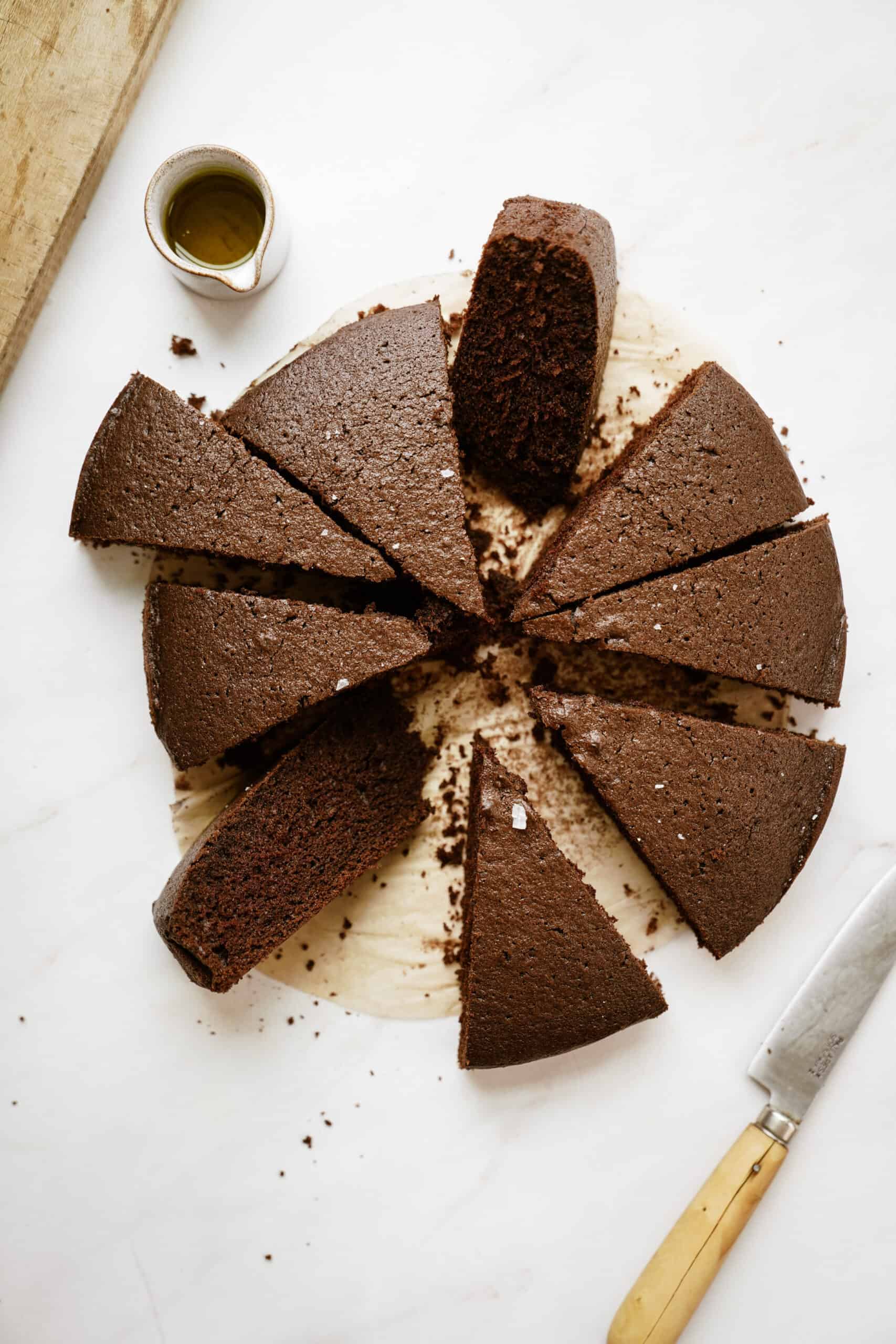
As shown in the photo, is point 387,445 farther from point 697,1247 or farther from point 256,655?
point 697,1247

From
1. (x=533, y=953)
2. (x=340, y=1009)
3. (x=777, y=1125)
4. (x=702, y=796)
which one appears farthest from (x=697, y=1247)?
(x=702, y=796)

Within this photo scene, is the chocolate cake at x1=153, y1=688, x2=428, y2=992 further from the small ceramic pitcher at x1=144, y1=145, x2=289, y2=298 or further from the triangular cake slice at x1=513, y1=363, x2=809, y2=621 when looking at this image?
the small ceramic pitcher at x1=144, y1=145, x2=289, y2=298

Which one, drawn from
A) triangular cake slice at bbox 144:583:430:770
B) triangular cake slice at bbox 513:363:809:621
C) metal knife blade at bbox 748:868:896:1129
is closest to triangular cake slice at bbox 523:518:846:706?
triangular cake slice at bbox 513:363:809:621

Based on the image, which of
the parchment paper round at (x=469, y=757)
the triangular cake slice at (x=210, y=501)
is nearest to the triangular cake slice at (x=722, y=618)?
the parchment paper round at (x=469, y=757)

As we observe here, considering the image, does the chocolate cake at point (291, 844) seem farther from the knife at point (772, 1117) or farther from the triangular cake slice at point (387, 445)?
the knife at point (772, 1117)

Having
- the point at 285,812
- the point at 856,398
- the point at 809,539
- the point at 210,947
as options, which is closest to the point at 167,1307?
the point at 210,947

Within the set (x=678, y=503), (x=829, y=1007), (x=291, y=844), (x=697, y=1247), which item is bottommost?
(x=697, y=1247)

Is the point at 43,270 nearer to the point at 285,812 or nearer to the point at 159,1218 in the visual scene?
the point at 285,812
